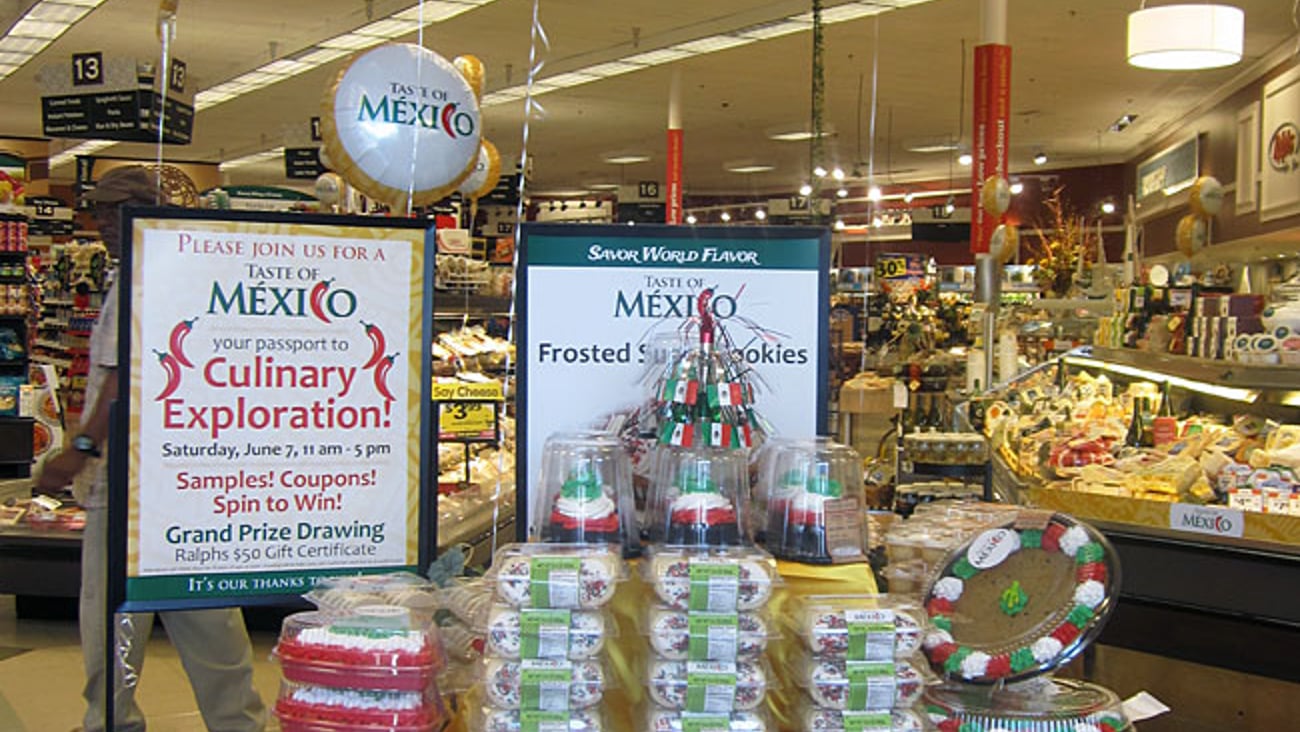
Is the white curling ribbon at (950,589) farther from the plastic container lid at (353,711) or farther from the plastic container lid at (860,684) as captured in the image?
the plastic container lid at (353,711)

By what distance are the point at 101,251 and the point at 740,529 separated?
13.3 metres

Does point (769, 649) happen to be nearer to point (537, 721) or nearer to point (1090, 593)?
point (537, 721)

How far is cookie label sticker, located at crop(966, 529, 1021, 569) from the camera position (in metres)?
2.19

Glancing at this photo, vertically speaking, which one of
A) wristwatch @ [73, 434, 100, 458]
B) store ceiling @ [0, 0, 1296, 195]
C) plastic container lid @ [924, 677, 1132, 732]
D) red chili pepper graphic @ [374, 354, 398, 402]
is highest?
store ceiling @ [0, 0, 1296, 195]

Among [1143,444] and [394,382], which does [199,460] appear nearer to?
[394,382]

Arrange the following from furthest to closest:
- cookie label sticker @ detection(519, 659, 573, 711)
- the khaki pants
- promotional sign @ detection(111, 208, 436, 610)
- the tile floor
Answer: the tile floor
the khaki pants
promotional sign @ detection(111, 208, 436, 610)
cookie label sticker @ detection(519, 659, 573, 711)

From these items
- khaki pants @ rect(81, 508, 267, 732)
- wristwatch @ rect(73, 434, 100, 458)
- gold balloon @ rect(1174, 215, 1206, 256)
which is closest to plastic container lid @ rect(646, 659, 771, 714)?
wristwatch @ rect(73, 434, 100, 458)

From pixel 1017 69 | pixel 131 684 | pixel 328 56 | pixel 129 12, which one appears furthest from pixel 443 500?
pixel 1017 69

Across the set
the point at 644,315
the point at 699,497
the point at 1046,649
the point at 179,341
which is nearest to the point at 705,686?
the point at 699,497

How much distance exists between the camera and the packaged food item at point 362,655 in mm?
1934

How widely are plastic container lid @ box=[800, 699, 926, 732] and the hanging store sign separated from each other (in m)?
1.86

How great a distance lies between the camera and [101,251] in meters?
13.8

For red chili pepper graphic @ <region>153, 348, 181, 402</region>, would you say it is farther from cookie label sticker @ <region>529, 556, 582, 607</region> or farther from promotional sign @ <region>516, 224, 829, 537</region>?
cookie label sticker @ <region>529, 556, 582, 607</region>

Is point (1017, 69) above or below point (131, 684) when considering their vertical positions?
above
